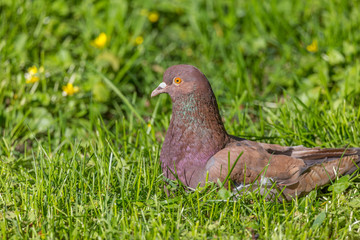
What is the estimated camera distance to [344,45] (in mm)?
4758

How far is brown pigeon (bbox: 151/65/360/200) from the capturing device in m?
2.98

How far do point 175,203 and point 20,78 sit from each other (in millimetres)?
2249

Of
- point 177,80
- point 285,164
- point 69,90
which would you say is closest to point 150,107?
point 69,90

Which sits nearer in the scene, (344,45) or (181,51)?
(344,45)

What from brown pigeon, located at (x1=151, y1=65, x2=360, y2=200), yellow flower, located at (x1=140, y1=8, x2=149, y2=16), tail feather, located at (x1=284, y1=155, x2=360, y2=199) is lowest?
tail feather, located at (x1=284, y1=155, x2=360, y2=199)

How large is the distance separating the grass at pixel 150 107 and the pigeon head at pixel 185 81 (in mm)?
497

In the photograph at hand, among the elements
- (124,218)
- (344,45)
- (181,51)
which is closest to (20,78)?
(181,51)

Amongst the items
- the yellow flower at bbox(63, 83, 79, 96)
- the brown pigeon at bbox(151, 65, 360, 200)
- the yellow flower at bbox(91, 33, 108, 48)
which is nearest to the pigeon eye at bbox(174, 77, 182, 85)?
the brown pigeon at bbox(151, 65, 360, 200)

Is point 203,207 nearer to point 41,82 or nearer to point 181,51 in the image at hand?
point 41,82

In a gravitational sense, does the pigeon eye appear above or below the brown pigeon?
above

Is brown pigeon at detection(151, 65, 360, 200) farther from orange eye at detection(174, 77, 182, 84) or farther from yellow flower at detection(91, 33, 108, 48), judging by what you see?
yellow flower at detection(91, 33, 108, 48)

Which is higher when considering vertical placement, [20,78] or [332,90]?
[20,78]

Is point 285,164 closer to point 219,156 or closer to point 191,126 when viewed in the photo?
point 219,156

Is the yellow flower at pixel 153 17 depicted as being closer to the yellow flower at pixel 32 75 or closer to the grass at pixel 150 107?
the grass at pixel 150 107
